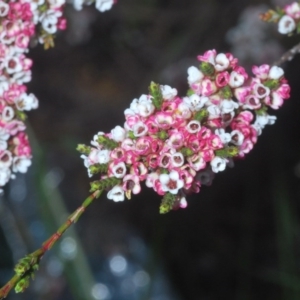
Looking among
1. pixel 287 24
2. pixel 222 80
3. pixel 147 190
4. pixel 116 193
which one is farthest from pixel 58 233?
pixel 147 190

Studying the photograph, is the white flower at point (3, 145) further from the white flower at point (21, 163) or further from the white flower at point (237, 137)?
the white flower at point (237, 137)

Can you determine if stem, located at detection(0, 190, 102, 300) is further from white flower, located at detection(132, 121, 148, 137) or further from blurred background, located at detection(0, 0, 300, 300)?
blurred background, located at detection(0, 0, 300, 300)

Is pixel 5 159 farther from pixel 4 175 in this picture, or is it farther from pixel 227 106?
pixel 227 106

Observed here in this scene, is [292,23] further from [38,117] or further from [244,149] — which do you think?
[38,117]

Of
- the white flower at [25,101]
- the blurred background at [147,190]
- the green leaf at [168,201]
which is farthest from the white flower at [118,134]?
the blurred background at [147,190]

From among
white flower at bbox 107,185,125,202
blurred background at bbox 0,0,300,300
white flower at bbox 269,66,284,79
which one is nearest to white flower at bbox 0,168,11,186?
white flower at bbox 107,185,125,202

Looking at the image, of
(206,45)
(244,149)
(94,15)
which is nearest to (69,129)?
(94,15)
